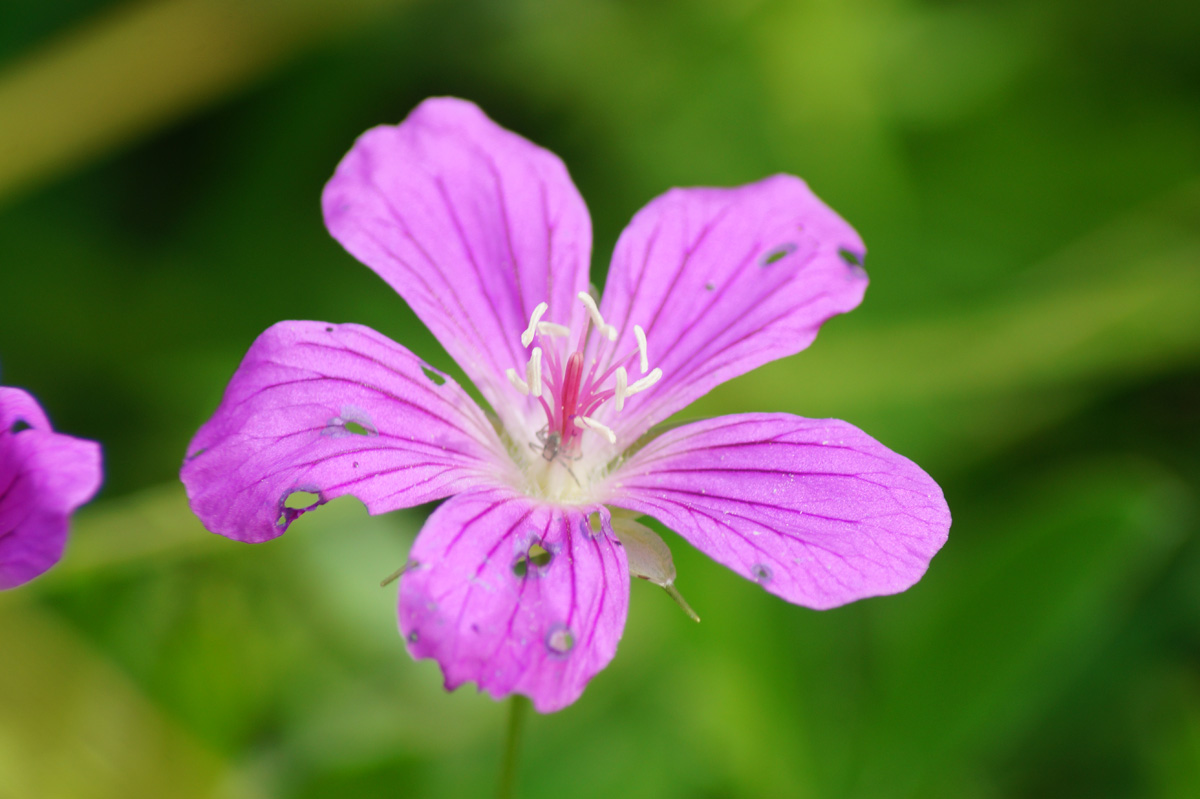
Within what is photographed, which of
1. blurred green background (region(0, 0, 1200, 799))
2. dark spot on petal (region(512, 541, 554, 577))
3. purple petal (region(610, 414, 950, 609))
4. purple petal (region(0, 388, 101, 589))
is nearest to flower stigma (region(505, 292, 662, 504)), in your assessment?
purple petal (region(610, 414, 950, 609))

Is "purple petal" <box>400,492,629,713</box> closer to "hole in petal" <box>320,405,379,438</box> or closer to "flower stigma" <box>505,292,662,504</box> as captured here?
"hole in petal" <box>320,405,379,438</box>

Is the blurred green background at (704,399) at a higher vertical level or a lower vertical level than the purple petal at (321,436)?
lower

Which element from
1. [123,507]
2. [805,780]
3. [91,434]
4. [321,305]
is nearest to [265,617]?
[123,507]

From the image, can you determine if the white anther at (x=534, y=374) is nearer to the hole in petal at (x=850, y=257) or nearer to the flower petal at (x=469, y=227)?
the flower petal at (x=469, y=227)

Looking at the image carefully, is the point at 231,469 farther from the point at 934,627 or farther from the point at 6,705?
the point at 934,627

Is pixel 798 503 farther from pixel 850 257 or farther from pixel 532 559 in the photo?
pixel 850 257

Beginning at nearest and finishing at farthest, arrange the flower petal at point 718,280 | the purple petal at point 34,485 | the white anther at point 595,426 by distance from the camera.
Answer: the purple petal at point 34,485 < the white anther at point 595,426 < the flower petal at point 718,280

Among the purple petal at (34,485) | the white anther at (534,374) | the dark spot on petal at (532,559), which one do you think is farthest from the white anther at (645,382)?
the purple petal at (34,485)

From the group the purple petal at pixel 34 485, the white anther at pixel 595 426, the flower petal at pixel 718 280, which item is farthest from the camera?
the flower petal at pixel 718 280
